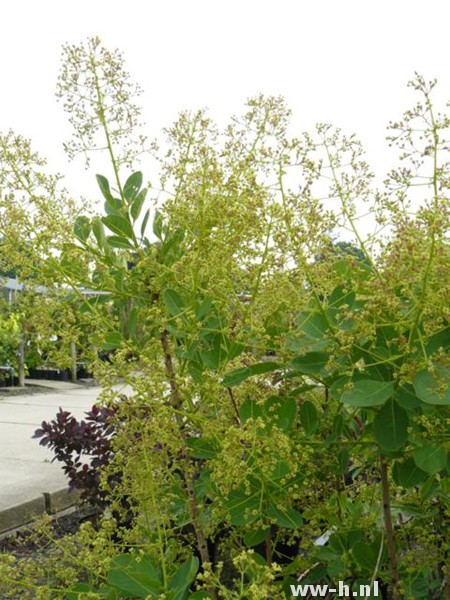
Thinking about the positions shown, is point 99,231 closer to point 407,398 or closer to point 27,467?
point 407,398

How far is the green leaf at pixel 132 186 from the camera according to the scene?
160cm

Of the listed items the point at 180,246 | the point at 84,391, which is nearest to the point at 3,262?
the point at 180,246

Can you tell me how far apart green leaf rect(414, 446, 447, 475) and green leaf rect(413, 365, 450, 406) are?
143 mm

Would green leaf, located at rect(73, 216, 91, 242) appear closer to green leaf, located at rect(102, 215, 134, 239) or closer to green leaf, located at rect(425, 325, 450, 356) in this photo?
green leaf, located at rect(102, 215, 134, 239)

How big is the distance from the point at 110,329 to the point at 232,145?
49 cm

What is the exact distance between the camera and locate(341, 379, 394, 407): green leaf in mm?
1254

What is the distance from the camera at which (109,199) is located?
1623 mm

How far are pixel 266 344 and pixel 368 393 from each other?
1.14 feet

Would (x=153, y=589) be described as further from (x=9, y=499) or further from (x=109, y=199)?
(x=9, y=499)

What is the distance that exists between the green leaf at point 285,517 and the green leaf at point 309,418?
17 centimetres

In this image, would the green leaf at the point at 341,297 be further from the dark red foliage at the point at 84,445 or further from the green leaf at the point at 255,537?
the dark red foliage at the point at 84,445

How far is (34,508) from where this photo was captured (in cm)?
Answer: 428

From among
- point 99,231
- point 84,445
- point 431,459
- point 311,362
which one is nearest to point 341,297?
point 311,362

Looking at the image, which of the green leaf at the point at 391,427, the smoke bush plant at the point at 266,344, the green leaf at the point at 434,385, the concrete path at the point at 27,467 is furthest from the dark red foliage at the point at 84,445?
the green leaf at the point at 434,385
